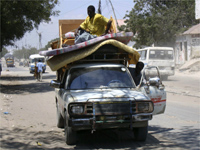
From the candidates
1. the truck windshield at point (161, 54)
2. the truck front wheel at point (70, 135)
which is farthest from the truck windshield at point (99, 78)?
the truck windshield at point (161, 54)

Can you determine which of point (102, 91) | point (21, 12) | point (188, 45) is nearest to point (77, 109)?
point (102, 91)

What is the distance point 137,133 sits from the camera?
20.8 feet

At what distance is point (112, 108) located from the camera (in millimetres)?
5773

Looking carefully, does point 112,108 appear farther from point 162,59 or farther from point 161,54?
point 161,54

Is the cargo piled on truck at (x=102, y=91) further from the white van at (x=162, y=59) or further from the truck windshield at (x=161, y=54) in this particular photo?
the truck windshield at (x=161, y=54)

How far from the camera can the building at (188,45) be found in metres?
34.8

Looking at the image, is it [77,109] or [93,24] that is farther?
[93,24]

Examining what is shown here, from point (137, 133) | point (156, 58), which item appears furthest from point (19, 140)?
point (156, 58)

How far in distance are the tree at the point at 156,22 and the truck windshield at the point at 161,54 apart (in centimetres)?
1518

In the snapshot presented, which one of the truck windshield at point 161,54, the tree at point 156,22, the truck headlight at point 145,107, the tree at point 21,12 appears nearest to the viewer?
the truck headlight at point 145,107

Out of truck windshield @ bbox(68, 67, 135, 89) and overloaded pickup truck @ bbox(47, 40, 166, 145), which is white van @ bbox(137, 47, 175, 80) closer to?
overloaded pickup truck @ bbox(47, 40, 166, 145)

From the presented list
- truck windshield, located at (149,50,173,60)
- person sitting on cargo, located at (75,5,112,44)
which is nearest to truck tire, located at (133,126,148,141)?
person sitting on cargo, located at (75,5,112,44)

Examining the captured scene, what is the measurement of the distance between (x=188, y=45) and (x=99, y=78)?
3180 cm

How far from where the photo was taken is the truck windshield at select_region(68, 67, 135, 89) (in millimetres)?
6711
